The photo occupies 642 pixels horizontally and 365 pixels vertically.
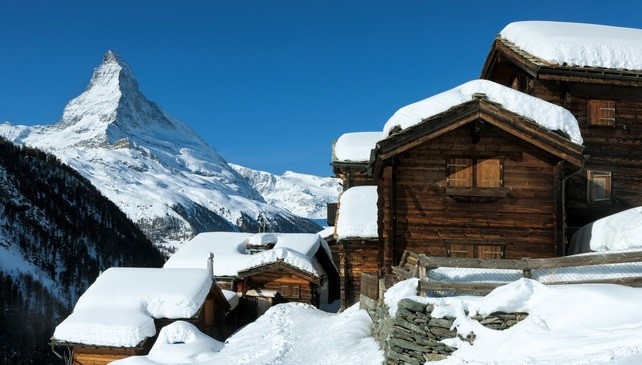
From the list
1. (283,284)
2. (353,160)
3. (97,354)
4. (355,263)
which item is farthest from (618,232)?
(283,284)

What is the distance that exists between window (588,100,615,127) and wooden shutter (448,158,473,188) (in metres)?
5.90

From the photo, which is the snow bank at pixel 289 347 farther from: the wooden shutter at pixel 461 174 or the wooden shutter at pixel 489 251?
the wooden shutter at pixel 461 174

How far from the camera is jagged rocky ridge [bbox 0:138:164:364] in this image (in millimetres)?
102562

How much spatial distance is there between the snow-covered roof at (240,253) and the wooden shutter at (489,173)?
1894 centimetres

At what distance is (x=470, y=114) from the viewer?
1847cm

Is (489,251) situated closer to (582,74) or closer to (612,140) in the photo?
(612,140)

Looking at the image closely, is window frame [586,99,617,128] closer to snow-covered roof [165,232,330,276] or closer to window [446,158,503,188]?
window [446,158,503,188]

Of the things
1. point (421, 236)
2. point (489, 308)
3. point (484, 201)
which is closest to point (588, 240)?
point (484, 201)

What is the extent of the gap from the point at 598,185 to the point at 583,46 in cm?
511

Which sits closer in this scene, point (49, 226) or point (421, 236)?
point (421, 236)

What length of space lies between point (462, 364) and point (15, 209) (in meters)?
146

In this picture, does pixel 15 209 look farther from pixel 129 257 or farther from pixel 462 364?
pixel 462 364

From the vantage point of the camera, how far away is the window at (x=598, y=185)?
71.4 feet

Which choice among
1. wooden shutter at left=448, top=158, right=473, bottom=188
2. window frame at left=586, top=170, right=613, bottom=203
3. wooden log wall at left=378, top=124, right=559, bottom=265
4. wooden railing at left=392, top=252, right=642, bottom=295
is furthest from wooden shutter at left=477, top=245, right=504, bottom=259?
wooden railing at left=392, top=252, right=642, bottom=295
